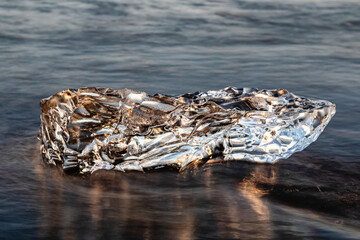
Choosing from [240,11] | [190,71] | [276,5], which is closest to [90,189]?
[190,71]

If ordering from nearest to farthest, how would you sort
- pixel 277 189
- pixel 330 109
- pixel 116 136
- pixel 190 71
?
pixel 277 189
pixel 116 136
pixel 330 109
pixel 190 71

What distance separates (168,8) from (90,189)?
4722mm

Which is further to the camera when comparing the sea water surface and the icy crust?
the icy crust

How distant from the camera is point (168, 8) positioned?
649 cm

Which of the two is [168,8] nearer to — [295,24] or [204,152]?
[295,24]

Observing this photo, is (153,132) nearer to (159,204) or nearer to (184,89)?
(159,204)

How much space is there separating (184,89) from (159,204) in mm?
1597

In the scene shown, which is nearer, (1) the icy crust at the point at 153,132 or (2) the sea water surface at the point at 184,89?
(2) the sea water surface at the point at 184,89

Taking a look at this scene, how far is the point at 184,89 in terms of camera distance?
3410mm

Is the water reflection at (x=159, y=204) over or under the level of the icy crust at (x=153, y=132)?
under

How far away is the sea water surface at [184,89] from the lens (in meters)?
1.75

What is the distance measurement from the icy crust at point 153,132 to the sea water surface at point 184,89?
70 mm

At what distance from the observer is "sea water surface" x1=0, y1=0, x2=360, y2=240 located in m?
1.75

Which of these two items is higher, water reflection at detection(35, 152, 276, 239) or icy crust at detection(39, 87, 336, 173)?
icy crust at detection(39, 87, 336, 173)
